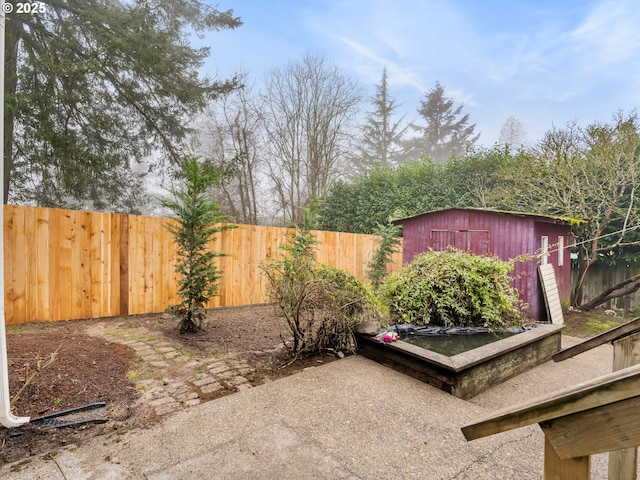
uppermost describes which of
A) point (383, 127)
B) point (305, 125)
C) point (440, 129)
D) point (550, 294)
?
point (440, 129)

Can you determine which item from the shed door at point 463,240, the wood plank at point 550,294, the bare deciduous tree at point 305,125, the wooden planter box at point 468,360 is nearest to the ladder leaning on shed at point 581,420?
the wooden planter box at point 468,360

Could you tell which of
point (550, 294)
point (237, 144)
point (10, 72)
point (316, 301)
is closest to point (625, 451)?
point (316, 301)

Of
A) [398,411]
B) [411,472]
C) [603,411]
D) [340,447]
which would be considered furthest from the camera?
[398,411]

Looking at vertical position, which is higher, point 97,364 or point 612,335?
point 612,335

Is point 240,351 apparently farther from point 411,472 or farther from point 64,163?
point 64,163

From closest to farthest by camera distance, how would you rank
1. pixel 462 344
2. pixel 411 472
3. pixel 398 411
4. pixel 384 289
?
pixel 411 472 < pixel 398 411 < pixel 462 344 < pixel 384 289

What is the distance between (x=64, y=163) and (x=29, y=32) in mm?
2624

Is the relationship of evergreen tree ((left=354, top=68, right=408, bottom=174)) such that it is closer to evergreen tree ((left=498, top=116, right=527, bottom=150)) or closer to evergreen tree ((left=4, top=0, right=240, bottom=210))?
evergreen tree ((left=498, top=116, right=527, bottom=150))

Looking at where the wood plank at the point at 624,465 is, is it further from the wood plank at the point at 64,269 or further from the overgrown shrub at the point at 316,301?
the wood plank at the point at 64,269

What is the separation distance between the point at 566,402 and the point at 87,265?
220 inches

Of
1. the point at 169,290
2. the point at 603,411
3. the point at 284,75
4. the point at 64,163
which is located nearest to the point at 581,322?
the point at 603,411

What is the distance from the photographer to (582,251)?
6871 mm

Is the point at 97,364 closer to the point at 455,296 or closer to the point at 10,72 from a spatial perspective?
the point at 455,296

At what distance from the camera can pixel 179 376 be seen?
2965 mm
